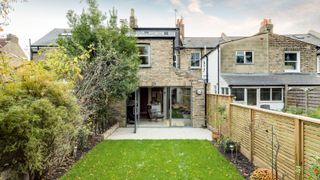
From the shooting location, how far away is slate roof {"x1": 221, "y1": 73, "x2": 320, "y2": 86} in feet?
59.4

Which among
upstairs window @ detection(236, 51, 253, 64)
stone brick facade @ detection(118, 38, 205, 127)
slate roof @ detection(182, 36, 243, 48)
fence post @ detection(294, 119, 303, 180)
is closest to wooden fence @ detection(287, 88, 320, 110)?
upstairs window @ detection(236, 51, 253, 64)

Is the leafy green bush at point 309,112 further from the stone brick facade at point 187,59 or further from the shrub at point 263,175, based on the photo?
the stone brick facade at point 187,59

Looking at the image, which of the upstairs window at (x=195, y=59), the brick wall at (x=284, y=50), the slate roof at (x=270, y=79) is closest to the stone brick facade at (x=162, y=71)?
the slate roof at (x=270, y=79)

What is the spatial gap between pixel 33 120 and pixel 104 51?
7.91m

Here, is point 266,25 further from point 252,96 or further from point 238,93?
point 238,93

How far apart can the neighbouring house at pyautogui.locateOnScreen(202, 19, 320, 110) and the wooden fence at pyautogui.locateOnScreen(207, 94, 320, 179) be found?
8840mm

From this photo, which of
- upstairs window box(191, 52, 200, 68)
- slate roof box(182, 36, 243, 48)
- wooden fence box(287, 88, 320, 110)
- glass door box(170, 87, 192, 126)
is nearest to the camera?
wooden fence box(287, 88, 320, 110)

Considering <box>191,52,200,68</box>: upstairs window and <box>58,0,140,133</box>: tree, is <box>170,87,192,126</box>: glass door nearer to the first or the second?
<box>58,0,140,133</box>: tree

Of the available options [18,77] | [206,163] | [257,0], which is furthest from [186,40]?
[18,77]

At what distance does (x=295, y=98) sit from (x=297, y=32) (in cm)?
2131

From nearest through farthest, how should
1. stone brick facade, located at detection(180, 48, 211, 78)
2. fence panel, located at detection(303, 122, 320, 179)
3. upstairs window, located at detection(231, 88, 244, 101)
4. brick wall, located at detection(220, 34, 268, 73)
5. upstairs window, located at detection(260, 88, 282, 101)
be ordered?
fence panel, located at detection(303, 122, 320, 179) < upstairs window, located at detection(231, 88, 244, 101) < upstairs window, located at detection(260, 88, 282, 101) < brick wall, located at detection(220, 34, 268, 73) < stone brick facade, located at detection(180, 48, 211, 78)

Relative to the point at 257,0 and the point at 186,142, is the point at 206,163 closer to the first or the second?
the point at 186,142

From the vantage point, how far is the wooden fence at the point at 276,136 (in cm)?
478

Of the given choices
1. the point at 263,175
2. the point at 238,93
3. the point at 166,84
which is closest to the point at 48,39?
the point at 166,84
